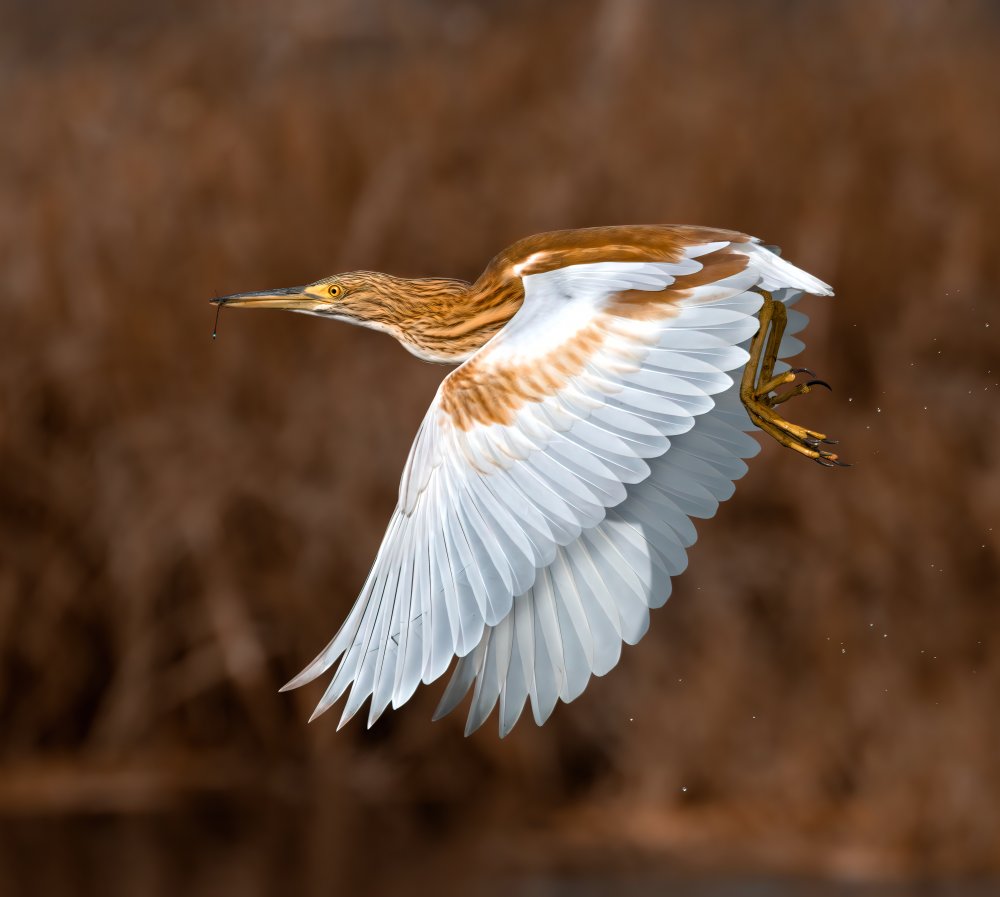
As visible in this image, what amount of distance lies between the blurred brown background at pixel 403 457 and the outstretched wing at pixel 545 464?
671 centimetres

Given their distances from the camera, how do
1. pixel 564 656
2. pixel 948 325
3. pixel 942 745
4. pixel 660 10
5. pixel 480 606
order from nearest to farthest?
pixel 480 606 < pixel 564 656 < pixel 942 745 < pixel 948 325 < pixel 660 10

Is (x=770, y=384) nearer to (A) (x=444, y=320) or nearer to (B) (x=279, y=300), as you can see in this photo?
(A) (x=444, y=320)

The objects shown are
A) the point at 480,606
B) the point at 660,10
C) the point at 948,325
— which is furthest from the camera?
the point at 660,10

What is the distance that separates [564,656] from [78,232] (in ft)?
26.3

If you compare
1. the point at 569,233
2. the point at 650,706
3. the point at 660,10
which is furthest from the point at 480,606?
the point at 660,10

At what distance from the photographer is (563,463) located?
2.96 meters

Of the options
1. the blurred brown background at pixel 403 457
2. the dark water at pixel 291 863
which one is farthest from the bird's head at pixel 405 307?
the dark water at pixel 291 863

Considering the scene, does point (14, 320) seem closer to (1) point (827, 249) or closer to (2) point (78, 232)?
(2) point (78, 232)

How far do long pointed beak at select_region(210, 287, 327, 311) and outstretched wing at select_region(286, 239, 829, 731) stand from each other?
0.42 metres

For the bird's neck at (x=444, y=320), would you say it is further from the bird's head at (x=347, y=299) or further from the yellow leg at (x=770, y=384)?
the yellow leg at (x=770, y=384)

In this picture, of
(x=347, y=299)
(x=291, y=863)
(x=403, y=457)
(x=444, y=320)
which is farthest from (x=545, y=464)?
(x=291, y=863)

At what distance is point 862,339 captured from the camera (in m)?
10.8

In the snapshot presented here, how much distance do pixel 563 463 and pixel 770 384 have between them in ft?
1.47

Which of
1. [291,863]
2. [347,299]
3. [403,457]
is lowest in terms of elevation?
[291,863]
